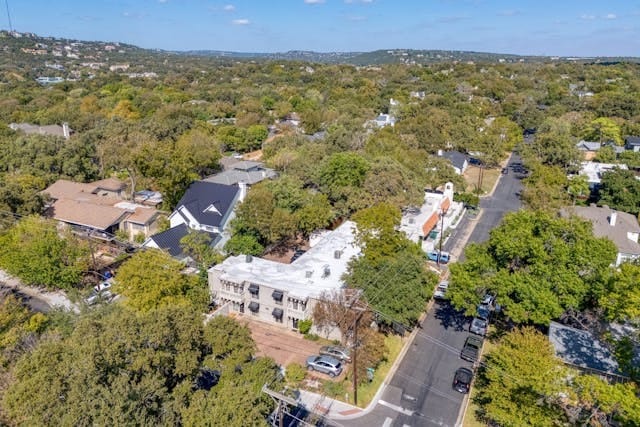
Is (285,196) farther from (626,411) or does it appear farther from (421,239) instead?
(626,411)

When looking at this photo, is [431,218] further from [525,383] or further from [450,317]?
[525,383]

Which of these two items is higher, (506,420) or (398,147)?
(398,147)

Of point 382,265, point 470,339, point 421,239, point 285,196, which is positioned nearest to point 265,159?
point 285,196

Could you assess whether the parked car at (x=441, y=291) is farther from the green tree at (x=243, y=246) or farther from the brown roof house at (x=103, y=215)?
the brown roof house at (x=103, y=215)

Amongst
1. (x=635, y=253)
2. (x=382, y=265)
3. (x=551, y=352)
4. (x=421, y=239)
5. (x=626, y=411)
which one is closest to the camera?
(x=626, y=411)

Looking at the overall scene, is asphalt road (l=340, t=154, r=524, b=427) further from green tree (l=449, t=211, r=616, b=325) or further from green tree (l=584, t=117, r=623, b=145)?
green tree (l=584, t=117, r=623, b=145)

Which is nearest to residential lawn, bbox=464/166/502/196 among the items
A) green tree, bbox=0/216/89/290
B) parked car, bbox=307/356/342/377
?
parked car, bbox=307/356/342/377

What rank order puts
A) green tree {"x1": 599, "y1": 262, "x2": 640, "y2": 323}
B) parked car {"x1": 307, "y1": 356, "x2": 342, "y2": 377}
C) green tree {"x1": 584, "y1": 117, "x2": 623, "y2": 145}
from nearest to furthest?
green tree {"x1": 599, "y1": 262, "x2": 640, "y2": 323}
parked car {"x1": 307, "y1": 356, "x2": 342, "y2": 377}
green tree {"x1": 584, "y1": 117, "x2": 623, "y2": 145}

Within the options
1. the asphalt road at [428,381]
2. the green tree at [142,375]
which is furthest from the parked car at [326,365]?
the green tree at [142,375]
